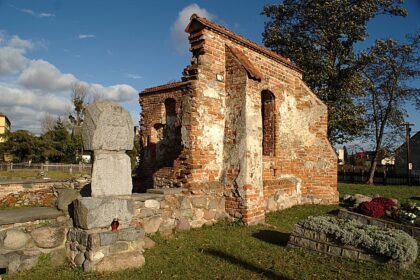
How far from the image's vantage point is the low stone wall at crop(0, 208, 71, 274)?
463 cm

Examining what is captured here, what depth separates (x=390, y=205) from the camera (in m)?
8.88

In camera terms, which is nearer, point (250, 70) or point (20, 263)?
point (20, 263)

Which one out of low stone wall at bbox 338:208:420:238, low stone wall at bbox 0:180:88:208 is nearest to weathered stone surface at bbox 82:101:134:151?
low stone wall at bbox 0:180:88:208

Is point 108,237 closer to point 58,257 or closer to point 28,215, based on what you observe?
point 58,257

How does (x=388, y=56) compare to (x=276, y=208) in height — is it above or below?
above

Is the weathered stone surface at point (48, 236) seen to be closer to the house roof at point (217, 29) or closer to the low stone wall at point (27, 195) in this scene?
the low stone wall at point (27, 195)

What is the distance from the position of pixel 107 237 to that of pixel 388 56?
20.8 meters

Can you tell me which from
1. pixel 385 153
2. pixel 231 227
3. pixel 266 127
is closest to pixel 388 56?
pixel 385 153

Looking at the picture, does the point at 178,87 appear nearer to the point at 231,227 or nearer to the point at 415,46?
the point at 231,227

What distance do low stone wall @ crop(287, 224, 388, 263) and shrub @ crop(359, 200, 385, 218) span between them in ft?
11.2

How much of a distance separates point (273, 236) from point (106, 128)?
4.19 m

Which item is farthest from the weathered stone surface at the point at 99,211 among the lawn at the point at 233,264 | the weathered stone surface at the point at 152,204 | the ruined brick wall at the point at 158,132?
the ruined brick wall at the point at 158,132

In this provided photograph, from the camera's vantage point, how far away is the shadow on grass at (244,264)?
188 inches

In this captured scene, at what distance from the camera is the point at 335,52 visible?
17438 millimetres
